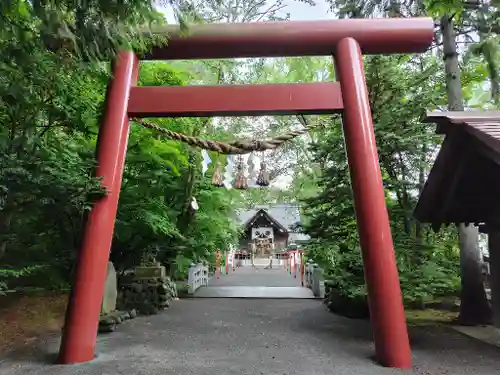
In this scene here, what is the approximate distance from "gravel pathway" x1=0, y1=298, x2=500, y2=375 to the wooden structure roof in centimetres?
187

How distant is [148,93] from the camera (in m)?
4.80

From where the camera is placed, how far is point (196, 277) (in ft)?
35.8

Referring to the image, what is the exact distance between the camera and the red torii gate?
404 cm

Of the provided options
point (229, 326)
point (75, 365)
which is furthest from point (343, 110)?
point (75, 365)

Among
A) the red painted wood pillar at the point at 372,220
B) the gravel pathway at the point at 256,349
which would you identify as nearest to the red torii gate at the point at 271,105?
the red painted wood pillar at the point at 372,220

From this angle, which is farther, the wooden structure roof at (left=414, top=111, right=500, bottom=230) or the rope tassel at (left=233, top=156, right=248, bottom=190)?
the rope tassel at (left=233, top=156, right=248, bottom=190)

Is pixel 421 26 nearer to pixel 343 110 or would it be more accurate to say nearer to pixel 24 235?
pixel 343 110

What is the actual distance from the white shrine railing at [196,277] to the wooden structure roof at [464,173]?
263 inches

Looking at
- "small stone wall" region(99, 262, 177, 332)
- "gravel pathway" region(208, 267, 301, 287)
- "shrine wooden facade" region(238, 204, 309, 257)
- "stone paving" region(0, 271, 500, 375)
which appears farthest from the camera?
"shrine wooden facade" region(238, 204, 309, 257)

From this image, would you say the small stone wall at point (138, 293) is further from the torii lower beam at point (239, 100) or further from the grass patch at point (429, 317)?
the grass patch at point (429, 317)

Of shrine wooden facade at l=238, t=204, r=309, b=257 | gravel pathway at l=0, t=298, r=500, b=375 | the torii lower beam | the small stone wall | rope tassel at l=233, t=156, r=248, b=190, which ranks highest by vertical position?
shrine wooden facade at l=238, t=204, r=309, b=257

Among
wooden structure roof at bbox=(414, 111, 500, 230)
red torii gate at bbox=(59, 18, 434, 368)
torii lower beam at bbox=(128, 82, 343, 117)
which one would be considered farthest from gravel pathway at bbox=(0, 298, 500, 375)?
torii lower beam at bbox=(128, 82, 343, 117)

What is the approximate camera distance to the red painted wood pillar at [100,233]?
3.96 m

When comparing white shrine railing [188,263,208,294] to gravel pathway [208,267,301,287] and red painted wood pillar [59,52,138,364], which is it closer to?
gravel pathway [208,267,301,287]
